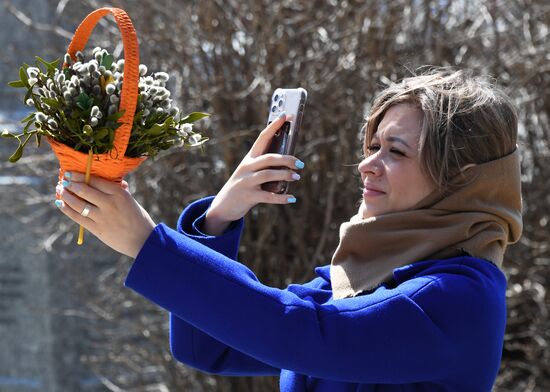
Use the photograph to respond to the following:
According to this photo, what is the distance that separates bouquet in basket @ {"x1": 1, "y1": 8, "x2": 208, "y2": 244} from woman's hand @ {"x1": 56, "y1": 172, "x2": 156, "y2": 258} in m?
0.03

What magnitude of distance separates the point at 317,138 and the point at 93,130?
250 centimetres

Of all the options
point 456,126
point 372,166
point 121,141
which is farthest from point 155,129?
point 456,126

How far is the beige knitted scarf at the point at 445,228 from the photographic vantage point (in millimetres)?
1714

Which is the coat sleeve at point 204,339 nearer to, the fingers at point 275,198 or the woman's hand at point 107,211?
the fingers at point 275,198

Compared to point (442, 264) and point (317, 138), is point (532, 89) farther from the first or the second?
point (442, 264)

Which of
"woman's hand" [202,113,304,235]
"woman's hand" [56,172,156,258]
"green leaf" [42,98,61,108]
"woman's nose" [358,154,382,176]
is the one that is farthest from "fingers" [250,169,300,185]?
"green leaf" [42,98,61,108]

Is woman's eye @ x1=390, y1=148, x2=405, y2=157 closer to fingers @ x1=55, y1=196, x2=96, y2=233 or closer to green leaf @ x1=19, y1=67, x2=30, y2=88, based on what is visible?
fingers @ x1=55, y1=196, x2=96, y2=233

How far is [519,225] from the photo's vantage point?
5.95 ft

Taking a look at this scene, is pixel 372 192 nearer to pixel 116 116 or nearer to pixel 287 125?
pixel 287 125

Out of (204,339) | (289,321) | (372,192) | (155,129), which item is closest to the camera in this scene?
(289,321)

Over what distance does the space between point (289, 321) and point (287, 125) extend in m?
0.45

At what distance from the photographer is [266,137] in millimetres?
1799

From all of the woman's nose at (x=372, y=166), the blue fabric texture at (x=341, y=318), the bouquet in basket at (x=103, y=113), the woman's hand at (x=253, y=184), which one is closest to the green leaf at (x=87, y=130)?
the bouquet in basket at (x=103, y=113)

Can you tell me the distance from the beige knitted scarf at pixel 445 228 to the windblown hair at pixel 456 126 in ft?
0.09
